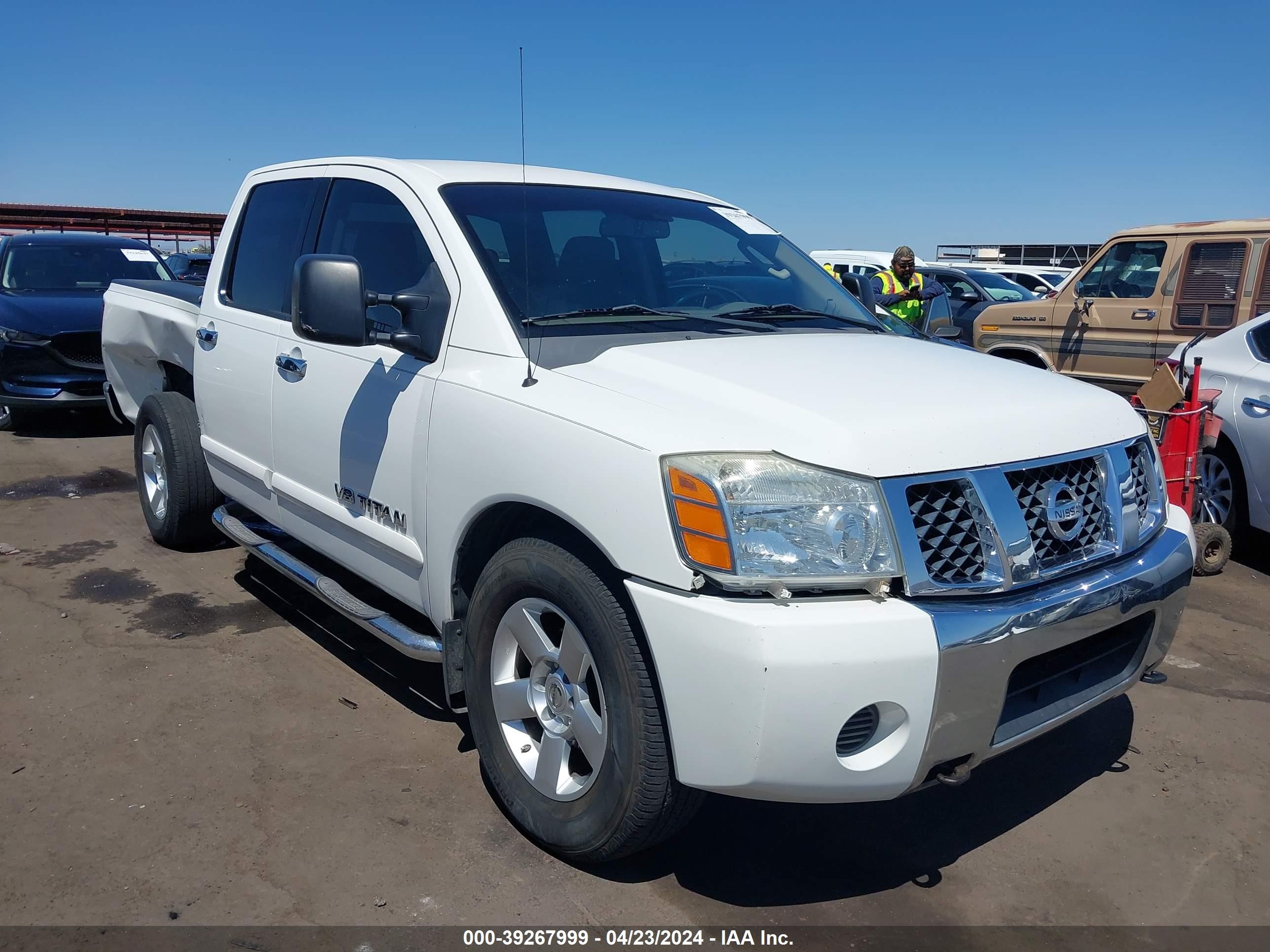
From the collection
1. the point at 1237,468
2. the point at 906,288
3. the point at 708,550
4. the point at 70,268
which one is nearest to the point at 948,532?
the point at 708,550

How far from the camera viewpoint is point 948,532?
92.7 inches

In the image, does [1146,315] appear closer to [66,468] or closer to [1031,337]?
[1031,337]

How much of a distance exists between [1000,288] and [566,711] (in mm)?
14948

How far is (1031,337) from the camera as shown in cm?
875

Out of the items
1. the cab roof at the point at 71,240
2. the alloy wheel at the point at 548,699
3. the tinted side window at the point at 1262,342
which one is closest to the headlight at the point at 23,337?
the cab roof at the point at 71,240

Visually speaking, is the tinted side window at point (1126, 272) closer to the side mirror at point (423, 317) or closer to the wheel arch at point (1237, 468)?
the wheel arch at point (1237, 468)

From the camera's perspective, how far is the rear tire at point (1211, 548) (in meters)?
5.56

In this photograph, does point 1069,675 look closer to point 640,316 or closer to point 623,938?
point 623,938

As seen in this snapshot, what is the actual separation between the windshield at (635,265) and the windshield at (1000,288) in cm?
1197

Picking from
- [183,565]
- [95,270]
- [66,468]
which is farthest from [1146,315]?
[95,270]

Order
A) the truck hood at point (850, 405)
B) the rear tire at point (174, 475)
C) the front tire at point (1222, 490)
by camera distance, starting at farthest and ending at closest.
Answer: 1. the front tire at point (1222, 490)
2. the rear tire at point (174, 475)
3. the truck hood at point (850, 405)

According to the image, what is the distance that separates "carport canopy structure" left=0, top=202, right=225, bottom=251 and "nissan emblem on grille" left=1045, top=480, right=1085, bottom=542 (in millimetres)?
18963

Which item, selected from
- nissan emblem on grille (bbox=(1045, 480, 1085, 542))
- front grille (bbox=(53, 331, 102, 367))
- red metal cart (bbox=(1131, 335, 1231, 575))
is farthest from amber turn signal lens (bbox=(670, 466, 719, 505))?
front grille (bbox=(53, 331, 102, 367))

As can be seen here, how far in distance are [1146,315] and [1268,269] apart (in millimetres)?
875
